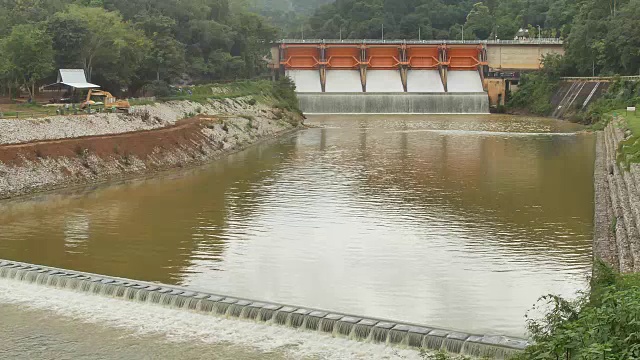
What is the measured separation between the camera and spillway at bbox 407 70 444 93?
109m

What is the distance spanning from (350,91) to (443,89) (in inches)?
478

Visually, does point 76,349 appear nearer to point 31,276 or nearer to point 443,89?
point 31,276

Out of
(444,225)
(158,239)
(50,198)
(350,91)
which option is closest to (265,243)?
(158,239)

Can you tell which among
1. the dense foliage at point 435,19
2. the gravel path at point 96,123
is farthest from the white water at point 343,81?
the gravel path at point 96,123

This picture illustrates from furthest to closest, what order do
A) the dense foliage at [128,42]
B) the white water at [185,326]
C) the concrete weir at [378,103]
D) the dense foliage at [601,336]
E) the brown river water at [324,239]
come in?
the concrete weir at [378,103], the dense foliage at [128,42], the brown river water at [324,239], the white water at [185,326], the dense foliage at [601,336]

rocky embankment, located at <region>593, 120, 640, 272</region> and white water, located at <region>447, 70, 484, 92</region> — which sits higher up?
white water, located at <region>447, 70, 484, 92</region>

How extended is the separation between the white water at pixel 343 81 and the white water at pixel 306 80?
1390 mm

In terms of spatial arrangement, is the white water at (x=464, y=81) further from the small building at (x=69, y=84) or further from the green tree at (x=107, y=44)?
the small building at (x=69, y=84)

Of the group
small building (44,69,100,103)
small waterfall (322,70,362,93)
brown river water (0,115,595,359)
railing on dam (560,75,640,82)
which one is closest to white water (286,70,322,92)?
small waterfall (322,70,362,93)

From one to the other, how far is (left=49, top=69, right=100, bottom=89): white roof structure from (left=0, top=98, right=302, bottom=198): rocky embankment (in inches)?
158

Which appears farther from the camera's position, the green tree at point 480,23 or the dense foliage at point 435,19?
the green tree at point 480,23

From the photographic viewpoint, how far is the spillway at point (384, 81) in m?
A: 110

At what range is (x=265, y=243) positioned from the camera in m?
29.3

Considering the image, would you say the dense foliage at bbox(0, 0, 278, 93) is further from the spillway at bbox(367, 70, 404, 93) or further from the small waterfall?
the spillway at bbox(367, 70, 404, 93)
